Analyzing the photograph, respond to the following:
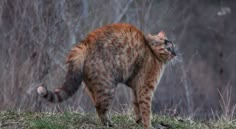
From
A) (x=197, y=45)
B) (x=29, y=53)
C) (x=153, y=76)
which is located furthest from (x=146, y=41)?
(x=197, y=45)

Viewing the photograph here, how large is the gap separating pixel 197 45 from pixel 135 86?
10203 mm

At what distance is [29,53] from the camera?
37.4 feet

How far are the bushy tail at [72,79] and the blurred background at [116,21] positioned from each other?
1875 millimetres

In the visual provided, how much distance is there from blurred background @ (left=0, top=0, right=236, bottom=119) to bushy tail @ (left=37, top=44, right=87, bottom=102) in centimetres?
188

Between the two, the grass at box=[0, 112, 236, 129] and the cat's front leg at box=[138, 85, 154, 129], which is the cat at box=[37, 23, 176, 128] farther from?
the grass at box=[0, 112, 236, 129]

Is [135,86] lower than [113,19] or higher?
lower

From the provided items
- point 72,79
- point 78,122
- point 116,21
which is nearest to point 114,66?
point 72,79

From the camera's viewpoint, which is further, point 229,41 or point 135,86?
point 229,41

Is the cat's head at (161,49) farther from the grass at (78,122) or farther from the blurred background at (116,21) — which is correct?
the grass at (78,122)

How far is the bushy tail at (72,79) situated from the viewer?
735 cm

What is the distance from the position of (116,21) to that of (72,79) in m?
5.79

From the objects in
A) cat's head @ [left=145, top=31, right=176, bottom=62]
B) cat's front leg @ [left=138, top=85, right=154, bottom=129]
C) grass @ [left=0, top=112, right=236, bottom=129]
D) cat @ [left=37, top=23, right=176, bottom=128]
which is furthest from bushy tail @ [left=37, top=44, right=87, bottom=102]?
cat's head @ [left=145, top=31, right=176, bottom=62]

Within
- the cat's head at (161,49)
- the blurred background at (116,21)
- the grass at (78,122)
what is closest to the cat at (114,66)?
the cat's head at (161,49)

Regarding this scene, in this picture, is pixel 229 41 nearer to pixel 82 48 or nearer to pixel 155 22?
pixel 155 22
